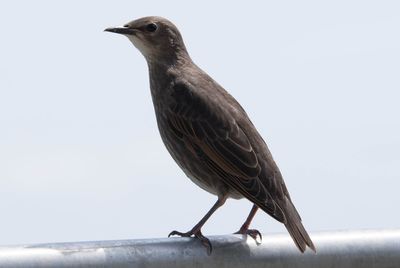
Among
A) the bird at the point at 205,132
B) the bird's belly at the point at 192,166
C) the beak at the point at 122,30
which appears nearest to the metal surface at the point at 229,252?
the bird at the point at 205,132

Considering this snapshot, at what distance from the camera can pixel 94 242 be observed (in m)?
3.52

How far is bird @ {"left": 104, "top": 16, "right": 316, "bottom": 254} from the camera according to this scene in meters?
6.59

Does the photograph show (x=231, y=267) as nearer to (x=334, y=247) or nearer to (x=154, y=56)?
(x=334, y=247)

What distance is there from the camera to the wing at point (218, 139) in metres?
6.59

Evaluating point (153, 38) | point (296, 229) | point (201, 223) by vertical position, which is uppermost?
point (153, 38)

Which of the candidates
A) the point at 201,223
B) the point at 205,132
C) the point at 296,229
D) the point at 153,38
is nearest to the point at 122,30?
the point at 153,38

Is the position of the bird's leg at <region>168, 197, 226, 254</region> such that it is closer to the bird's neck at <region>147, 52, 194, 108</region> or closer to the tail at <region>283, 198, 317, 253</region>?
the tail at <region>283, 198, 317, 253</region>

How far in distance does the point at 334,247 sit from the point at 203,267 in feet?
1.83

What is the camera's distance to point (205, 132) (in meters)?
7.16

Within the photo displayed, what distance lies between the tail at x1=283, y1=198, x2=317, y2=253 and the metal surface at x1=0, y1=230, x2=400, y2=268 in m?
0.03

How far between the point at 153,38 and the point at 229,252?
4.28m

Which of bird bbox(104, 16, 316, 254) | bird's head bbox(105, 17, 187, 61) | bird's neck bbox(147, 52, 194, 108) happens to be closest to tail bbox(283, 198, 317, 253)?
bird bbox(104, 16, 316, 254)

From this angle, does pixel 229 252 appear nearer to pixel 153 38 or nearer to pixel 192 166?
pixel 192 166

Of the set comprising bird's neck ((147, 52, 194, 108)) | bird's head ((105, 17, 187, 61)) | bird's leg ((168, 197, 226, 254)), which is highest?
bird's head ((105, 17, 187, 61))
